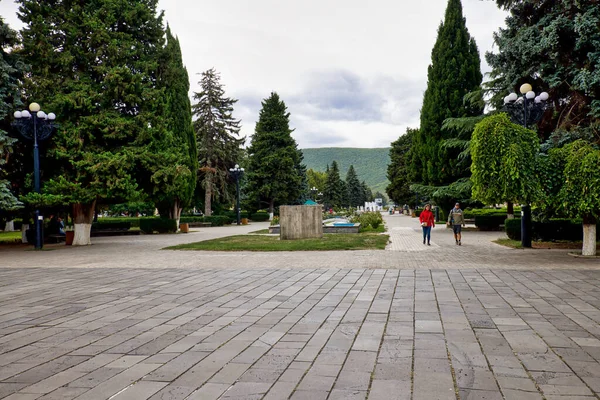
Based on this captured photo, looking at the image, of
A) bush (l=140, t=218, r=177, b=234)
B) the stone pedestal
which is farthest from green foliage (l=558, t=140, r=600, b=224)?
bush (l=140, t=218, r=177, b=234)

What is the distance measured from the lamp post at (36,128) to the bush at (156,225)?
11.9 metres

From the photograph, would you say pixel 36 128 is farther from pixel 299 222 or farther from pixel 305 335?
pixel 305 335

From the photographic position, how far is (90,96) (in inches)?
695

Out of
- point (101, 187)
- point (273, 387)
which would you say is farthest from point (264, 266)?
point (101, 187)

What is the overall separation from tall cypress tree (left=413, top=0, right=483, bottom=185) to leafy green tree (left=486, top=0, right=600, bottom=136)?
999 cm

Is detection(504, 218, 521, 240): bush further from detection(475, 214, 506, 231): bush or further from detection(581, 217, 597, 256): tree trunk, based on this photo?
detection(475, 214, 506, 231): bush

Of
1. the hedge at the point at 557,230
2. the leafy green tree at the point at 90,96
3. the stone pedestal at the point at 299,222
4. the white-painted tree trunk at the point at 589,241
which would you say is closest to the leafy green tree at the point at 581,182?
the white-painted tree trunk at the point at 589,241

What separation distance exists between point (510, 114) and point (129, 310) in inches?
533

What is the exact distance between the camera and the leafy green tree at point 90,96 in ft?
56.1

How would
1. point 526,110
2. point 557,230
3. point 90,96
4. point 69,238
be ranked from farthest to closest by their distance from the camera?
point 69,238
point 90,96
point 557,230
point 526,110

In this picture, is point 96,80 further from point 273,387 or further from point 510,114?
point 273,387

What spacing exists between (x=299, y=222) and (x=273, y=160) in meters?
30.0

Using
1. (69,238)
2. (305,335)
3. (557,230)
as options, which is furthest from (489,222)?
(305,335)

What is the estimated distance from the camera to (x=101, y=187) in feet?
55.7
